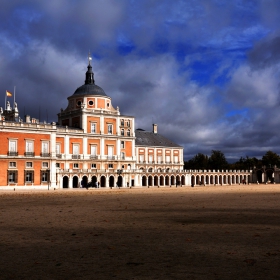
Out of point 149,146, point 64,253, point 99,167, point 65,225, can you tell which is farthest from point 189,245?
point 149,146

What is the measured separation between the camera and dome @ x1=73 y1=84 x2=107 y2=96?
83.5 metres

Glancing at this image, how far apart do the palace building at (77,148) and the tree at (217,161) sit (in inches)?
1812

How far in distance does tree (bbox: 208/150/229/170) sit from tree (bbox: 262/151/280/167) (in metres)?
12.9

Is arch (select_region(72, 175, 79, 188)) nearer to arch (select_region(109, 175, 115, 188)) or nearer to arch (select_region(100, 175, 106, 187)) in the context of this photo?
arch (select_region(100, 175, 106, 187))

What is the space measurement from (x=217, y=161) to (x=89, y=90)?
225 feet

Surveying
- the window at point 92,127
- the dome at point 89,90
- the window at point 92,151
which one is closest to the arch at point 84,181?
the window at point 92,151

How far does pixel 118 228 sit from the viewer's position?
1518 centimetres

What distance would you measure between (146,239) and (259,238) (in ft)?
10.8

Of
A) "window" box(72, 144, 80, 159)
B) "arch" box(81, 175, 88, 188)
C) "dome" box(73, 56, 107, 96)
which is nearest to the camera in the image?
"arch" box(81, 175, 88, 188)

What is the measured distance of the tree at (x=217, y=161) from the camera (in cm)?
14012

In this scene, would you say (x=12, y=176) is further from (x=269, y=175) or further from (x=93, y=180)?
(x=269, y=175)

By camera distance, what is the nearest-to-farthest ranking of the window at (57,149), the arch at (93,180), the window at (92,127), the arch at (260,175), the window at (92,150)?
the window at (57,149)
the arch at (93,180)
the window at (92,150)
the window at (92,127)
the arch at (260,175)

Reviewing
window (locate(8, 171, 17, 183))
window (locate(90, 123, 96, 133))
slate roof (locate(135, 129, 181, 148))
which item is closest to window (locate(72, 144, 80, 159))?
window (locate(90, 123, 96, 133))

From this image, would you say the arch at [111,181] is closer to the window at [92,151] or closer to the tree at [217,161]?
the window at [92,151]
